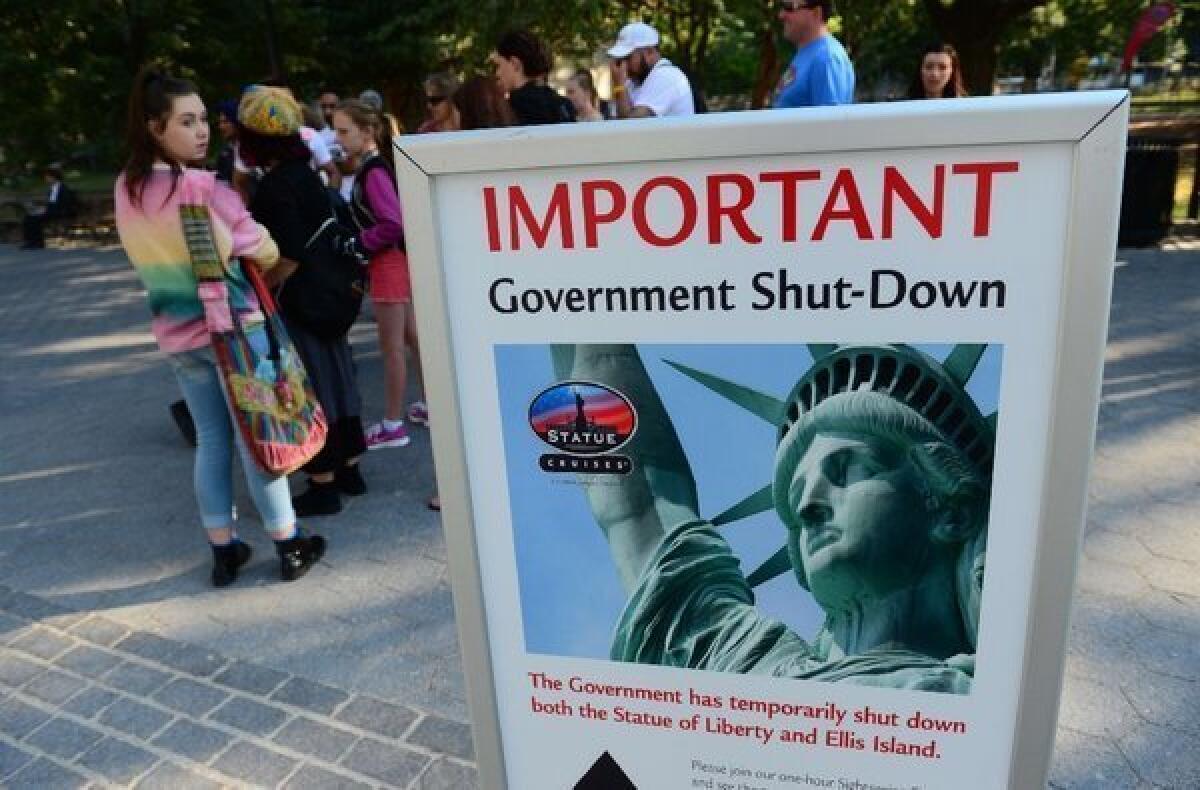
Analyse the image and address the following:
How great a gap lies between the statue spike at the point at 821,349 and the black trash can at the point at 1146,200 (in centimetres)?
882

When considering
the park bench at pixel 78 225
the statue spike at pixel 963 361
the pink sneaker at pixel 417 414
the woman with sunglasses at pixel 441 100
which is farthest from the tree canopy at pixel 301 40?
the statue spike at pixel 963 361

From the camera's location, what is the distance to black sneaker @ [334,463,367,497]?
453 centimetres

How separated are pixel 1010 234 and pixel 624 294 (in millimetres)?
519

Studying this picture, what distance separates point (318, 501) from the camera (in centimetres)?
437

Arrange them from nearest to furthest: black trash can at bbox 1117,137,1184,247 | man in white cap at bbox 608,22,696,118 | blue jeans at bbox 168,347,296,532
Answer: blue jeans at bbox 168,347,296,532 < man in white cap at bbox 608,22,696,118 < black trash can at bbox 1117,137,1184,247

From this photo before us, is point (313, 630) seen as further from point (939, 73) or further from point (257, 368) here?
point (939, 73)

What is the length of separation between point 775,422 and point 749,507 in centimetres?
15

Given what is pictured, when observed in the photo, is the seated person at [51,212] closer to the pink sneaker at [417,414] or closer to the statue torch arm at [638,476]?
the pink sneaker at [417,414]

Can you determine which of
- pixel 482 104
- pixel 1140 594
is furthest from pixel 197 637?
pixel 1140 594

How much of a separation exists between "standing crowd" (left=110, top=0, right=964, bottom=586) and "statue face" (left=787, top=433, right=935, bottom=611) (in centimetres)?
150

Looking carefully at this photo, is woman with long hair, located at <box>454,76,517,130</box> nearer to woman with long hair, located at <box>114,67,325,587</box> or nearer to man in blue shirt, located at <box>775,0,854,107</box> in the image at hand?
woman with long hair, located at <box>114,67,325,587</box>

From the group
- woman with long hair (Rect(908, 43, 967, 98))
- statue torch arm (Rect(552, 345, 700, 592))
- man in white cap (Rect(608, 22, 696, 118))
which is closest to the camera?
statue torch arm (Rect(552, 345, 700, 592))

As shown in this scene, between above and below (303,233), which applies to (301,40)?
above

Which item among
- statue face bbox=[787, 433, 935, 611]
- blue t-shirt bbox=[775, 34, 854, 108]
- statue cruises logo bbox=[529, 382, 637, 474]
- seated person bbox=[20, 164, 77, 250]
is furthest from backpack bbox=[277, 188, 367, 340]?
seated person bbox=[20, 164, 77, 250]
